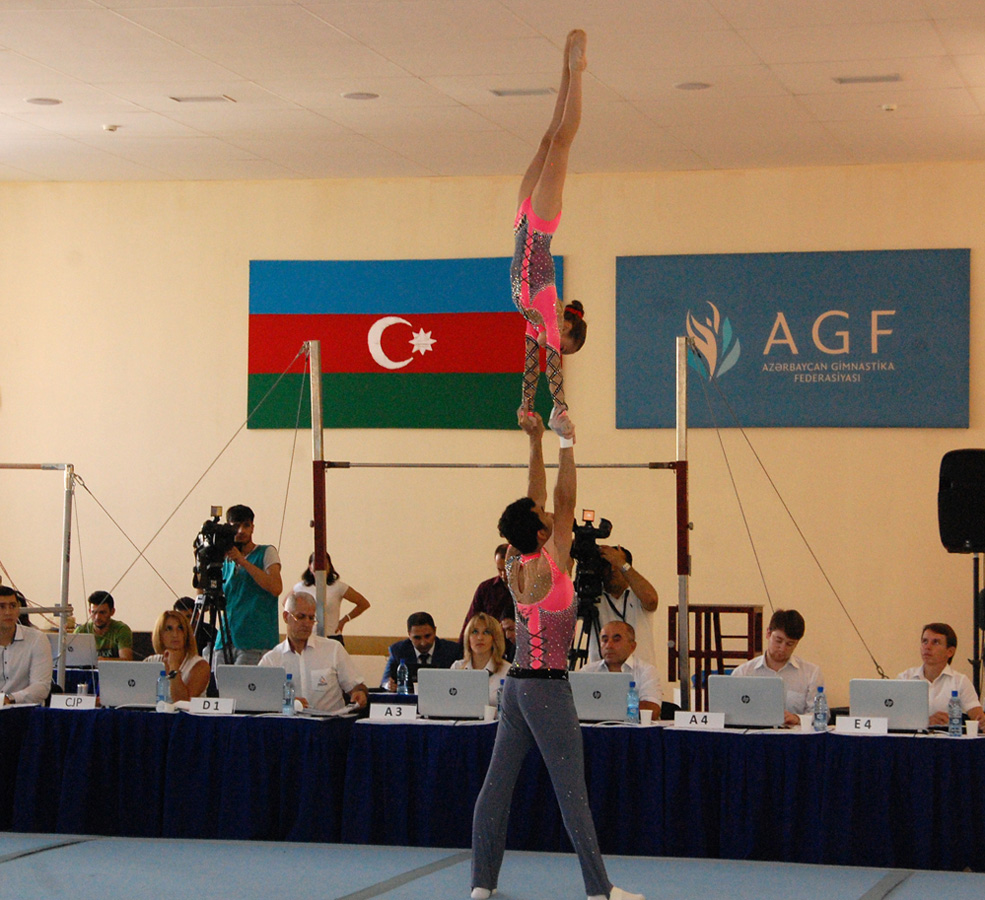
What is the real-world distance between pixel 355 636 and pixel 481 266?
2.57m

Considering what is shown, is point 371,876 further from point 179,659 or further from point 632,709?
point 179,659

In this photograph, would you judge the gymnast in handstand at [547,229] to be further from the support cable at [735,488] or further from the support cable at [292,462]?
the support cable at [292,462]

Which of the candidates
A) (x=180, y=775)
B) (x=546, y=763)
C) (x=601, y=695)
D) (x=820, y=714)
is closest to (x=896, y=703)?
(x=820, y=714)

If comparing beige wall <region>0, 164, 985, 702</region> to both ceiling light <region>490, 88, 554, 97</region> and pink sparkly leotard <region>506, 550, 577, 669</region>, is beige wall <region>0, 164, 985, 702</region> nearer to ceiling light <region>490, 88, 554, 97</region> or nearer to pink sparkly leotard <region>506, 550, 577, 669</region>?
ceiling light <region>490, 88, 554, 97</region>

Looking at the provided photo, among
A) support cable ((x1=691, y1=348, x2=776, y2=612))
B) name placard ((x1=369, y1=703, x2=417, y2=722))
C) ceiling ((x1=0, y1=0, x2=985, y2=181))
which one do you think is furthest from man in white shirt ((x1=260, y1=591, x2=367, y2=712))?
support cable ((x1=691, y1=348, x2=776, y2=612))

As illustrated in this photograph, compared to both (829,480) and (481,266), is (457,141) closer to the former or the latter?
(481,266)

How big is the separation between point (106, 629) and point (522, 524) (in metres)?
4.43

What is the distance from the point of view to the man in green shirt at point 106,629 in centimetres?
760

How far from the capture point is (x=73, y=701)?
5602 mm

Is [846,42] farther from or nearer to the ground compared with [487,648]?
farther from the ground

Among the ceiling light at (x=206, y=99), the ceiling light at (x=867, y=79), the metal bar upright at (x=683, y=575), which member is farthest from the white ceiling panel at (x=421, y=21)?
the metal bar upright at (x=683, y=575)

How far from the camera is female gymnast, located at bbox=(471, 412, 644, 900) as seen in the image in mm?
3996

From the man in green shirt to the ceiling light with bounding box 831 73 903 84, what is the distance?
15.9 ft

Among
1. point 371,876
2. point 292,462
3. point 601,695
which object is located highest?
point 292,462
